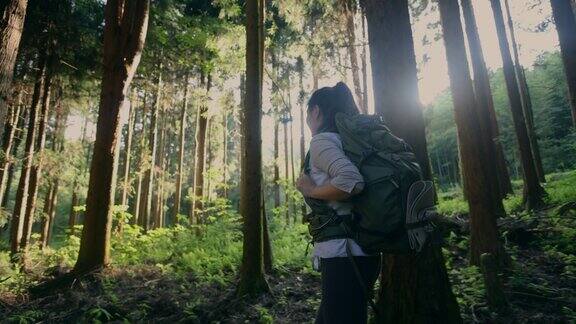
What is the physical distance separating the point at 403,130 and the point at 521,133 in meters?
10.0

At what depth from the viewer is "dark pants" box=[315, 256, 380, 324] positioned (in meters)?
2.19

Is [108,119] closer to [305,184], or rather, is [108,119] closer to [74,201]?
[305,184]

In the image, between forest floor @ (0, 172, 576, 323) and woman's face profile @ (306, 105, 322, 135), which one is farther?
forest floor @ (0, 172, 576, 323)

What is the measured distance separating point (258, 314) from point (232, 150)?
117 feet

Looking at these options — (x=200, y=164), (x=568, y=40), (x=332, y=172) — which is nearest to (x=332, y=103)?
(x=332, y=172)

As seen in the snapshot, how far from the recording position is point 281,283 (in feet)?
22.9

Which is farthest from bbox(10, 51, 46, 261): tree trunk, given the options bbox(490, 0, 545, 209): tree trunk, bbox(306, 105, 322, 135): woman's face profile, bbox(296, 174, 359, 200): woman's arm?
bbox(490, 0, 545, 209): tree trunk

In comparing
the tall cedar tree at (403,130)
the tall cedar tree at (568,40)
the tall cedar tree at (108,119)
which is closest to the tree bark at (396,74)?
the tall cedar tree at (403,130)

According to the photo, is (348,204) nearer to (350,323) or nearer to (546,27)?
(350,323)

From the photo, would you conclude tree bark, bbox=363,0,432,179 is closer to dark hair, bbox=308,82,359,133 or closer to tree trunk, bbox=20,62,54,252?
dark hair, bbox=308,82,359,133

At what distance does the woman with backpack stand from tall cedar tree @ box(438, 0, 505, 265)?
4.89 metres

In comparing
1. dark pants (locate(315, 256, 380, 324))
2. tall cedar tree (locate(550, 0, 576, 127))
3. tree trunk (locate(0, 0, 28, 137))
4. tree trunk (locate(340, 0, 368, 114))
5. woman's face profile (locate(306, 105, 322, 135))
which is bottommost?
dark pants (locate(315, 256, 380, 324))

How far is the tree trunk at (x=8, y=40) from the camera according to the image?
5066mm

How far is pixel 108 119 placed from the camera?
8117 mm
